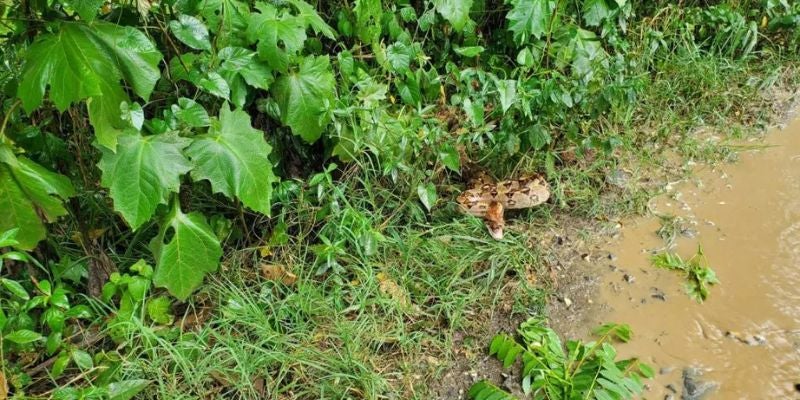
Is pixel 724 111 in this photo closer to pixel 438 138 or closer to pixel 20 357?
pixel 438 138

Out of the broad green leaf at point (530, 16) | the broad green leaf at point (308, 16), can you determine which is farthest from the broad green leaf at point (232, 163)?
the broad green leaf at point (530, 16)

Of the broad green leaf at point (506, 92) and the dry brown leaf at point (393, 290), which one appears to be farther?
the broad green leaf at point (506, 92)

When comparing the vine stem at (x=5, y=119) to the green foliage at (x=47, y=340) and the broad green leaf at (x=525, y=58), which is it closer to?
the green foliage at (x=47, y=340)

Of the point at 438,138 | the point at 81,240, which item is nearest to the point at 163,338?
the point at 81,240

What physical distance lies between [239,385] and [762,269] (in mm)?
2237

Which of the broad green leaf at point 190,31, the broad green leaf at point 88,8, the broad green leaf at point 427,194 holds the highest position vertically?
the broad green leaf at point 88,8

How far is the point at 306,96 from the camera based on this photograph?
2568 mm

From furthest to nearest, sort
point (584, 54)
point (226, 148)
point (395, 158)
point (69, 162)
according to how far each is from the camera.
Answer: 1. point (584, 54)
2. point (395, 158)
3. point (69, 162)
4. point (226, 148)

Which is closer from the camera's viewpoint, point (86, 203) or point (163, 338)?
point (163, 338)

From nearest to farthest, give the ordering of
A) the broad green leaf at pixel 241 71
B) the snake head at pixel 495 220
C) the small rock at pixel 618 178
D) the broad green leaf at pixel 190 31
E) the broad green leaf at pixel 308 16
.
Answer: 1. the broad green leaf at pixel 190 31
2. the broad green leaf at pixel 241 71
3. the broad green leaf at pixel 308 16
4. the snake head at pixel 495 220
5. the small rock at pixel 618 178

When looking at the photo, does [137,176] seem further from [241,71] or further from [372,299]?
[372,299]

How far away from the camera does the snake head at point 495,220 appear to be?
2.90 meters

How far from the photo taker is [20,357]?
7.71 ft

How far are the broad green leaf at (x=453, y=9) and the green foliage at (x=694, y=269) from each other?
142 centimetres
